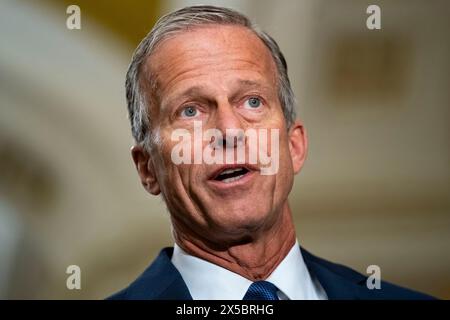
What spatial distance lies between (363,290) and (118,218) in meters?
0.67

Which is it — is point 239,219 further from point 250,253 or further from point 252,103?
point 252,103

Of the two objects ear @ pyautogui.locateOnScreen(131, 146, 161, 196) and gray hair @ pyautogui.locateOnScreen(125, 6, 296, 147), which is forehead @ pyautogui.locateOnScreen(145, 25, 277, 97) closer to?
gray hair @ pyautogui.locateOnScreen(125, 6, 296, 147)

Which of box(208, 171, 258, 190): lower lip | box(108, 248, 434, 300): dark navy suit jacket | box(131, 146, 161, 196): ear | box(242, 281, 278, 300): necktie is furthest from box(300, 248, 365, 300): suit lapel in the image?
box(131, 146, 161, 196): ear

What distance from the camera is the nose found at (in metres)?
1.85

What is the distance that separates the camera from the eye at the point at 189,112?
1904 millimetres

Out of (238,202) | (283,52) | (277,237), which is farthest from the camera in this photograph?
(283,52)

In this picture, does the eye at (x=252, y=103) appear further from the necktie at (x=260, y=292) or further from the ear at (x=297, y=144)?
the necktie at (x=260, y=292)

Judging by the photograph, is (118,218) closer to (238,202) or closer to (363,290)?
(238,202)

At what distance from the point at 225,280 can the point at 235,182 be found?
26 cm

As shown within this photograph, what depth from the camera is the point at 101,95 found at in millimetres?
2205

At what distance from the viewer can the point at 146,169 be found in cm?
204

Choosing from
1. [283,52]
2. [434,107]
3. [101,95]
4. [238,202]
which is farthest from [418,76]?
[101,95]

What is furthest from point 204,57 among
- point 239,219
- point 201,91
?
point 239,219

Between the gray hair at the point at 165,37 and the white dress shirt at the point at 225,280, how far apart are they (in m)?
0.31
